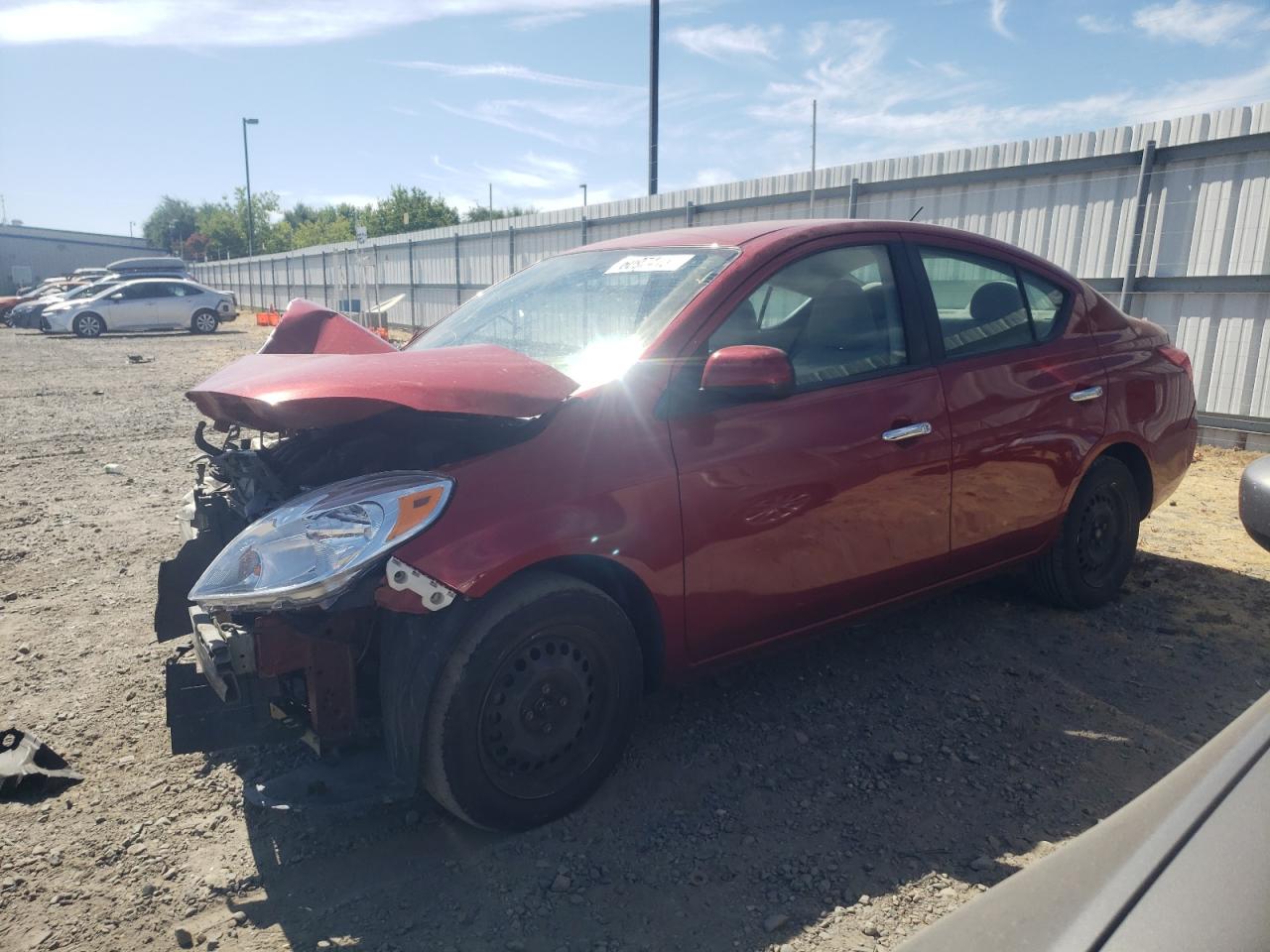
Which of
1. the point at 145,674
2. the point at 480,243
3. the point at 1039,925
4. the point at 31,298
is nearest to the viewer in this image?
the point at 1039,925

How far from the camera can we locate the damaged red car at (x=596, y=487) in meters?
2.47

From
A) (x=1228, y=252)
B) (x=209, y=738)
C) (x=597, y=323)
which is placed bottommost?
(x=209, y=738)

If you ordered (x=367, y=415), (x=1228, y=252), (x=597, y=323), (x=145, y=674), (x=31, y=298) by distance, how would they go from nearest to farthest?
(x=367, y=415), (x=597, y=323), (x=145, y=674), (x=1228, y=252), (x=31, y=298)

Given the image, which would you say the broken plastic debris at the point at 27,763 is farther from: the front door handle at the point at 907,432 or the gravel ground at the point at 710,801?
the front door handle at the point at 907,432

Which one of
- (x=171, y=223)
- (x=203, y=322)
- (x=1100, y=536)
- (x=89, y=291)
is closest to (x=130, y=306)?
(x=203, y=322)

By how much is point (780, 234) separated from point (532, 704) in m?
1.87

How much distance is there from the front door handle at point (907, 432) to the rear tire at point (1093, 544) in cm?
118

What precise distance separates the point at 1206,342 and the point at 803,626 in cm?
730

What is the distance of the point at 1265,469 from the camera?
2.06 m

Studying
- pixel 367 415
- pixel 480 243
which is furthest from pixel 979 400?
pixel 480 243

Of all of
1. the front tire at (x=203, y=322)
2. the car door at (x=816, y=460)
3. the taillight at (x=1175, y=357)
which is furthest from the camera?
the front tire at (x=203, y=322)

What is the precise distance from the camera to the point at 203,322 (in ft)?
91.4

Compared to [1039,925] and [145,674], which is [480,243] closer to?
[145,674]

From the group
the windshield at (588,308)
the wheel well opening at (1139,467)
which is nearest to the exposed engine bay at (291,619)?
the windshield at (588,308)
